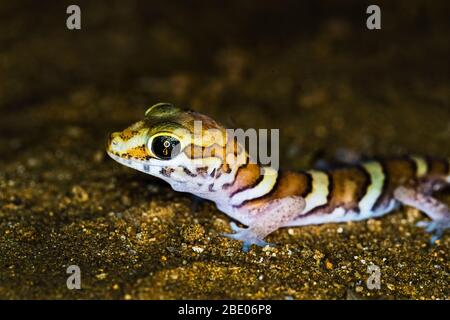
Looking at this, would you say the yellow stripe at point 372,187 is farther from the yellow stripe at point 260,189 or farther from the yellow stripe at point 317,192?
the yellow stripe at point 260,189

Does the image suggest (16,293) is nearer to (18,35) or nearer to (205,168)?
(205,168)

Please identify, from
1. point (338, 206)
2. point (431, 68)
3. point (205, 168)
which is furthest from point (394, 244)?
point (431, 68)

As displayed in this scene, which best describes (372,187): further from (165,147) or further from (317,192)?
(165,147)

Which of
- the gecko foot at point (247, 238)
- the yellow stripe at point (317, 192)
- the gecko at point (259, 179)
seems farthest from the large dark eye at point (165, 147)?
the yellow stripe at point (317, 192)

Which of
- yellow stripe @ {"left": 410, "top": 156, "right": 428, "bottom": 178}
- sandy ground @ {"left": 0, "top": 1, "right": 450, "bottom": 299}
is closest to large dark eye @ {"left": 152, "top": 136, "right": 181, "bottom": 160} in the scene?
sandy ground @ {"left": 0, "top": 1, "right": 450, "bottom": 299}

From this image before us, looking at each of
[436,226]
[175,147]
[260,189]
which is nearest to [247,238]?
[260,189]
